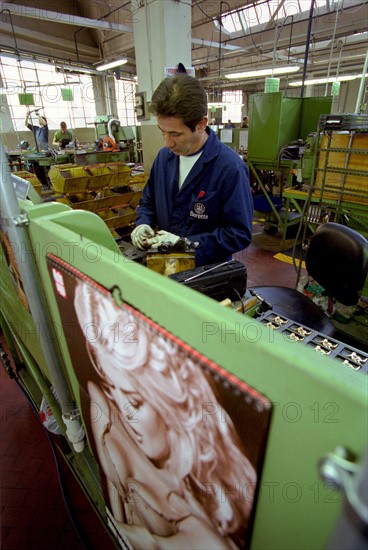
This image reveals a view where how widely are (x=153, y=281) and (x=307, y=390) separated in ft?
0.85

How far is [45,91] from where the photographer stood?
9281 mm

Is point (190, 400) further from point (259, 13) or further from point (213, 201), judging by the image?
point (259, 13)

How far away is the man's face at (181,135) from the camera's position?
1303mm

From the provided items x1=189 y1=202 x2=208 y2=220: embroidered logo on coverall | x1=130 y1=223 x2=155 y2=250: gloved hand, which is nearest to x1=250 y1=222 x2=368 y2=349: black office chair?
x1=189 y1=202 x2=208 y2=220: embroidered logo on coverall

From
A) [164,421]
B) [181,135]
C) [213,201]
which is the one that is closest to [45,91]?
[181,135]

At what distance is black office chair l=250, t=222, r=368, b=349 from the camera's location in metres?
1.45

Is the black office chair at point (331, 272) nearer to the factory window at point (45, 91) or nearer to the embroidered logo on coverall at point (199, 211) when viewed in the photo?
the embroidered logo on coverall at point (199, 211)

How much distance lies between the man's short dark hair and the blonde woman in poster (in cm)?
92

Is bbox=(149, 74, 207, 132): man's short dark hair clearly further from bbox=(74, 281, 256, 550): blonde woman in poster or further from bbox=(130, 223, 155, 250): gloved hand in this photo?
bbox=(74, 281, 256, 550): blonde woman in poster

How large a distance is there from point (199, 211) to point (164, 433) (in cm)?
110

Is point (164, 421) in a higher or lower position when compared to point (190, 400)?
lower

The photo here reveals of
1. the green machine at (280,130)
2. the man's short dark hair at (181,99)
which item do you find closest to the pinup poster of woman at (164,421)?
the man's short dark hair at (181,99)

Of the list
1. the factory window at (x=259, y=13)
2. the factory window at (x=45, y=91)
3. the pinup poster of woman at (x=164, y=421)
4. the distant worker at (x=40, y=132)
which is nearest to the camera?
the pinup poster of woman at (x=164, y=421)

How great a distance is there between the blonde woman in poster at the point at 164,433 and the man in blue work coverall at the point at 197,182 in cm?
75
